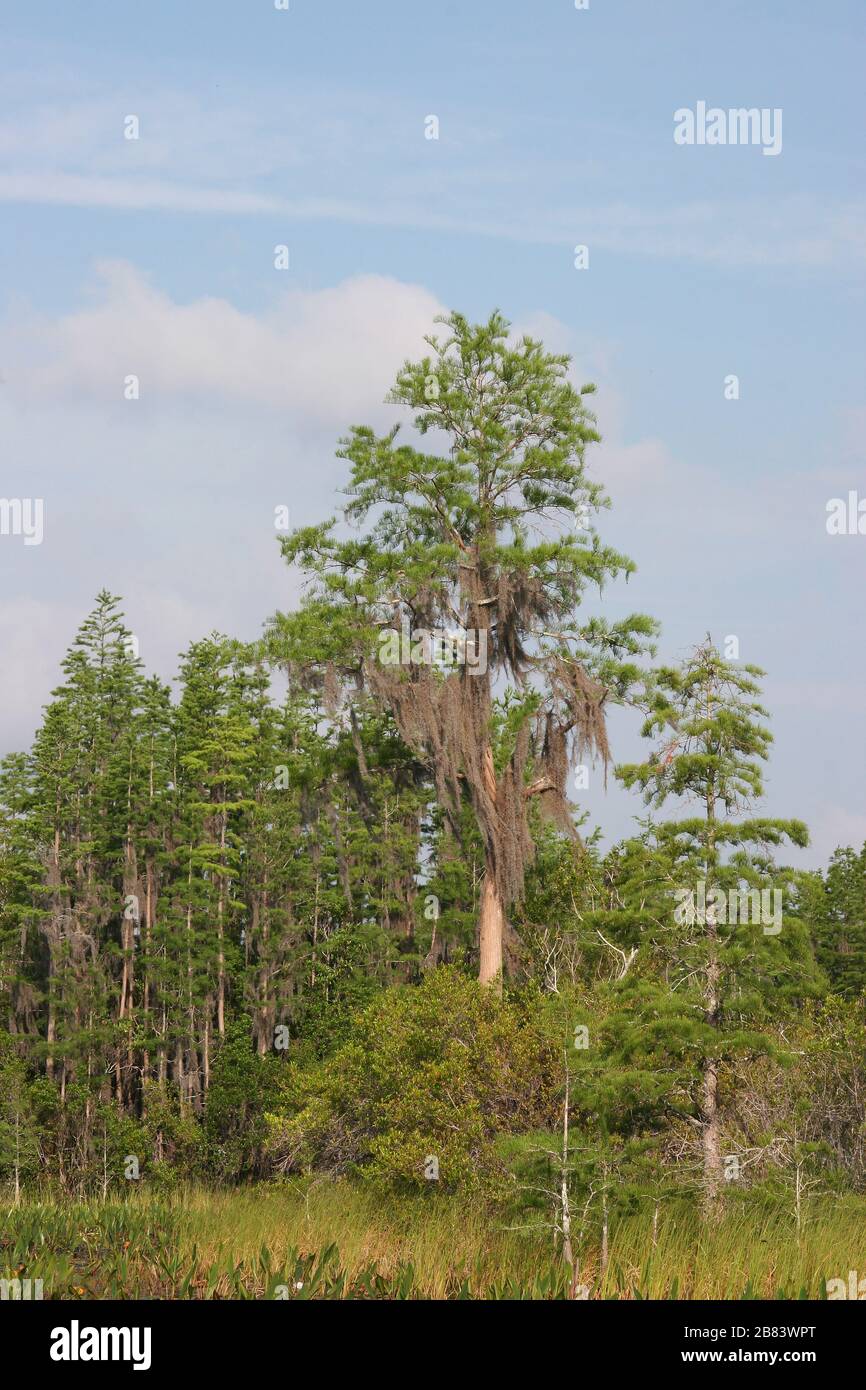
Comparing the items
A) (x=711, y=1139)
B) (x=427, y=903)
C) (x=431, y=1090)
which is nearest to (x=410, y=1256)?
(x=711, y=1139)

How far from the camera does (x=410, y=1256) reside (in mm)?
12844

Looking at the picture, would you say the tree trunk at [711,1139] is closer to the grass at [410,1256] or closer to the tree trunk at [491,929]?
the grass at [410,1256]

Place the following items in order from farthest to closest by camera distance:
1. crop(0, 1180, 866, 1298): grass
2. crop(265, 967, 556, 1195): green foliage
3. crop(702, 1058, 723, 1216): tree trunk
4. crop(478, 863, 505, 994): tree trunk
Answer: crop(478, 863, 505, 994): tree trunk, crop(265, 967, 556, 1195): green foliage, crop(702, 1058, 723, 1216): tree trunk, crop(0, 1180, 866, 1298): grass

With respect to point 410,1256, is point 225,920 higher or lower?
higher

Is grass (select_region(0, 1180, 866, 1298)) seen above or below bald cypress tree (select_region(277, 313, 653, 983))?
below

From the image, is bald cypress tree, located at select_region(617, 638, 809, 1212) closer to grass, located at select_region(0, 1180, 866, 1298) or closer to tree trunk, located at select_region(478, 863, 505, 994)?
grass, located at select_region(0, 1180, 866, 1298)

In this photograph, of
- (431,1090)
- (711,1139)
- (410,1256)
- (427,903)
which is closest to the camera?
(410,1256)

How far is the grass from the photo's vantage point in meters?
11.0

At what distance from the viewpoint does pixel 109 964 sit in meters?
41.4

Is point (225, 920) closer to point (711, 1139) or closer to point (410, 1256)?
point (711, 1139)

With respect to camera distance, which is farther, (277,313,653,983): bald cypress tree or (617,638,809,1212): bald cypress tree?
(277,313,653,983): bald cypress tree

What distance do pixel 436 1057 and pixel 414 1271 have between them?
12.9 m

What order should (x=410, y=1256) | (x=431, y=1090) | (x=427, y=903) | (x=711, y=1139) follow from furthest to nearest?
1. (x=427, y=903)
2. (x=431, y=1090)
3. (x=711, y=1139)
4. (x=410, y=1256)

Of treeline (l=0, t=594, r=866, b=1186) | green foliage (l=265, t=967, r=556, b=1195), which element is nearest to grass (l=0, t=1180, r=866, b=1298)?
green foliage (l=265, t=967, r=556, b=1195)
